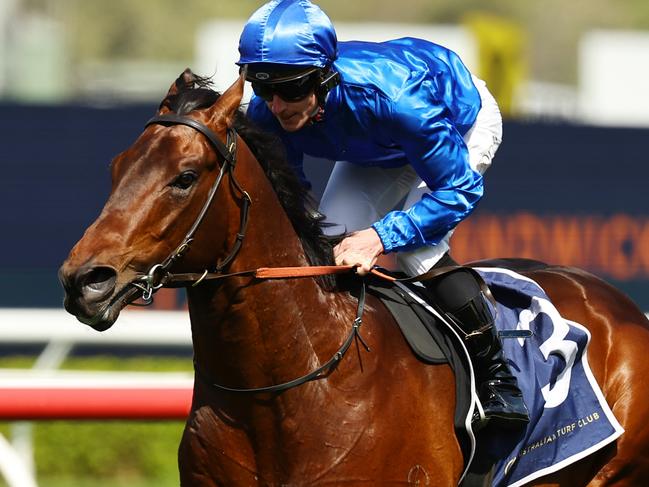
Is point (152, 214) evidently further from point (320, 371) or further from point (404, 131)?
point (404, 131)

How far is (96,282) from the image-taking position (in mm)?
2859

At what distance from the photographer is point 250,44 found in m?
3.21

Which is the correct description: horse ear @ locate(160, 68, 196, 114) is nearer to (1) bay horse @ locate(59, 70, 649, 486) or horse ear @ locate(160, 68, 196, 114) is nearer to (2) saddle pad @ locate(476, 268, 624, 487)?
(1) bay horse @ locate(59, 70, 649, 486)

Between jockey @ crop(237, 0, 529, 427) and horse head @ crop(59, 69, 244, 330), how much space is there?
0.22m

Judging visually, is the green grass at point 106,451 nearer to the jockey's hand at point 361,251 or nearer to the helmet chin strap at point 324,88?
the jockey's hand at point 361,251

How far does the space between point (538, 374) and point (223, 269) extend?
1.13 meters

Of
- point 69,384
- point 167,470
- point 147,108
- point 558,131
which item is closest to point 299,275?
point 69,384

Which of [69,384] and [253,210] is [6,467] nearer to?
[69,384]

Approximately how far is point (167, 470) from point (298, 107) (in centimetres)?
411

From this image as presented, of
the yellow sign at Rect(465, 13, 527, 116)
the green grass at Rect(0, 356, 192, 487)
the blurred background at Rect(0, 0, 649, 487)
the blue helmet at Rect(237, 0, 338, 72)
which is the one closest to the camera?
the blue helmet at Rect(237, 0, 338, 72)

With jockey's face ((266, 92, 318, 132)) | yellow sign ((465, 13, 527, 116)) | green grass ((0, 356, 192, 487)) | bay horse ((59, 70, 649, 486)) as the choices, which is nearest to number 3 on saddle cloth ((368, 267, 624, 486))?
bay horse ((59, 70, 649, 486))

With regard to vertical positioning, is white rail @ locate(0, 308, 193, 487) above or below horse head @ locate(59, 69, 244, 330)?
below

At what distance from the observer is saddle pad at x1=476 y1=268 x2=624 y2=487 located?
12.2 ft

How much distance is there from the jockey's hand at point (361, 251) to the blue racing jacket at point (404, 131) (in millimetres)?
24
